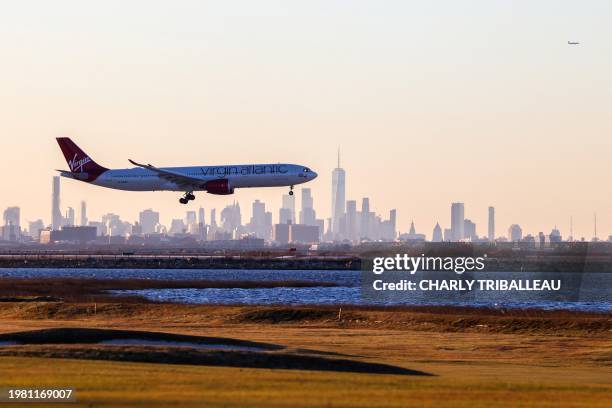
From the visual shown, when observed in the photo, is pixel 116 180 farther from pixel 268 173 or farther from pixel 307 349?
pixel 307 349

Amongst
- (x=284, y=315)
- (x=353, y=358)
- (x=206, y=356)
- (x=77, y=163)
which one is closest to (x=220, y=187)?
(x=77, y=163)

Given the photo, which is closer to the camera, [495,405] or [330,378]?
[495,405]

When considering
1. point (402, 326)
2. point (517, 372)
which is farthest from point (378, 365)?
point (402, 326)

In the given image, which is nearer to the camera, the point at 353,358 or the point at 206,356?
the point at 206,356

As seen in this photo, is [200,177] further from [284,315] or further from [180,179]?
[284,315]

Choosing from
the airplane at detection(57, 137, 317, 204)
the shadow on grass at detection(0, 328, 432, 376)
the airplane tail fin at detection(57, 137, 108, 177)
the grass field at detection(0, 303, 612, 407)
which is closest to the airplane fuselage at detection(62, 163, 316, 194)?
the airplane at detection(57, 137, 317, 204)

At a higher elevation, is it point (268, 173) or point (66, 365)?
point (268, 173)

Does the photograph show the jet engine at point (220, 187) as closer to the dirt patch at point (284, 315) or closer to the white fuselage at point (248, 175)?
the white fuselage at point (248, 175)

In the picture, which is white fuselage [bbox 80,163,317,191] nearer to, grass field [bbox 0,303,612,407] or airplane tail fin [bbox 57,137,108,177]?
airplane tail fin [bbox 57,137,108,177]
